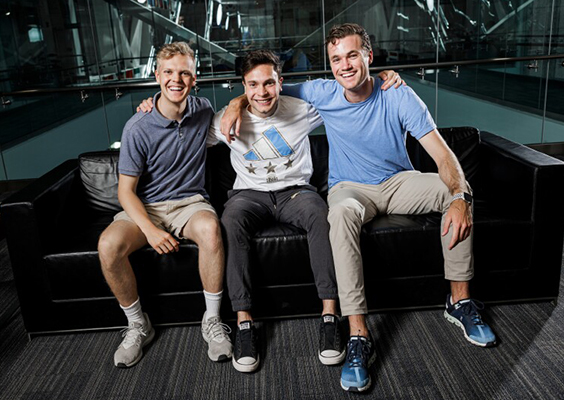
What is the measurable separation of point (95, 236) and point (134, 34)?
3929 mm

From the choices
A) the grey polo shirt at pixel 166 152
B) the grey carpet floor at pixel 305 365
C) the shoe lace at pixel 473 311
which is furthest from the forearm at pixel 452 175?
the grey polo shirt at pixel 166 152

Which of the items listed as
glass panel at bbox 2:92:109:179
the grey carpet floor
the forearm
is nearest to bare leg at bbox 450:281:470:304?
the grey carpet floor

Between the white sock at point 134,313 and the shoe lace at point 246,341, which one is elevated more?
the white sock at point 134,313

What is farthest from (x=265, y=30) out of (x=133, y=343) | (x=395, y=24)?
(x=133, y=343)

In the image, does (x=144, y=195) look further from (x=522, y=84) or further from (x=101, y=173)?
(x=522, y=84)

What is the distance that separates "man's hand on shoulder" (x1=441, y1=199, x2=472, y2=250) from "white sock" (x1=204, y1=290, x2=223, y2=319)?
960mm

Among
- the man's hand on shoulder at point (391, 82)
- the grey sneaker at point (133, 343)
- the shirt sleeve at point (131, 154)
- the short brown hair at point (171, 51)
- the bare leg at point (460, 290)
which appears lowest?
the grey sneaker at point (133, 343)

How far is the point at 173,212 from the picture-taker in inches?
91.8

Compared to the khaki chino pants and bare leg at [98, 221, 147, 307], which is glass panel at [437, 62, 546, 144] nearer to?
the khaki chino pants

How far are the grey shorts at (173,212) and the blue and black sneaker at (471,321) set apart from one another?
1.13 m

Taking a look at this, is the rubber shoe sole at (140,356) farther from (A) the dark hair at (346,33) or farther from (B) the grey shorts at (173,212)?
(A) the dark hair at (346,33)

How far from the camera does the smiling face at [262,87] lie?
2.28 metres

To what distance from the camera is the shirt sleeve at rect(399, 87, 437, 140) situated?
2.27 metres

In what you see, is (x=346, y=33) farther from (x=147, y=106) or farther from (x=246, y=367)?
(x=246, y=367)
